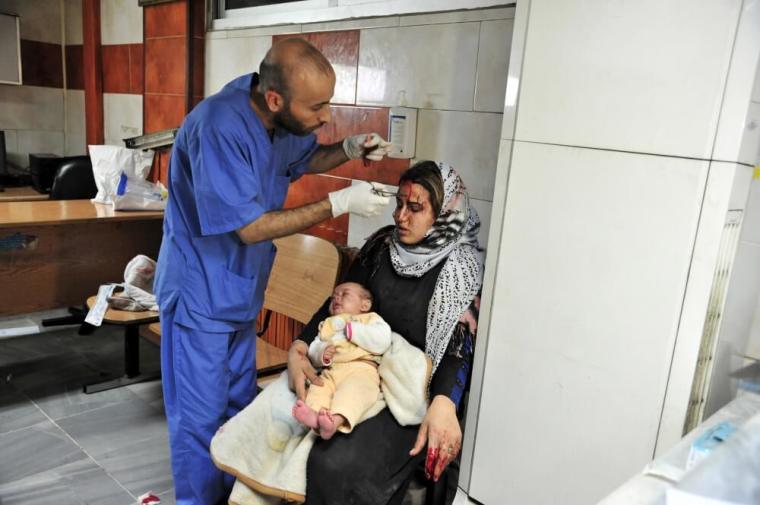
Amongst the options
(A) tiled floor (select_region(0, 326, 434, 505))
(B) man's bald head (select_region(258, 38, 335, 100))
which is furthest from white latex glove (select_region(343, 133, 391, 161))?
(A) tiled floor (select_region(0, 326, 434, 505))

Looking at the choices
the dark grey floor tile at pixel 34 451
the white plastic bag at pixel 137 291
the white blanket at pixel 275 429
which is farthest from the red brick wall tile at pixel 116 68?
the white blanket at pixel 275 429

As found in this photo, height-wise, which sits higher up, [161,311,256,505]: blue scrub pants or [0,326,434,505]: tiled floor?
[161,311,256,505]: blue scrub pants

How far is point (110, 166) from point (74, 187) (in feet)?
1.64

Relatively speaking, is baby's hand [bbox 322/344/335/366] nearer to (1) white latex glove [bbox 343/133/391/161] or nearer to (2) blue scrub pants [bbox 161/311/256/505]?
(2) blue scrub pants [bbox 161/311/256/505]

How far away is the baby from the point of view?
1472 mm

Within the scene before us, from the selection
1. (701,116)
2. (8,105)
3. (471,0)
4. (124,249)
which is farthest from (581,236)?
(8,105)

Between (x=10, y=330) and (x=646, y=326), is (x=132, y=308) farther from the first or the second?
(x=646, y=326)

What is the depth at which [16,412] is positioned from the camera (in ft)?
8.59

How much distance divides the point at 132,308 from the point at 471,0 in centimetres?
186

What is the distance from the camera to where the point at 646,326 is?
1.33 m

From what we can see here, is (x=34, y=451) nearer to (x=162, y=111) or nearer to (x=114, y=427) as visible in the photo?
(x=114, y=427)

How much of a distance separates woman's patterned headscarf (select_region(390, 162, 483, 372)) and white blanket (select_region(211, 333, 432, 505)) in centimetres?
9

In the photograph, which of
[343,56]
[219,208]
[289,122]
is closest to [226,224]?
[219,208]

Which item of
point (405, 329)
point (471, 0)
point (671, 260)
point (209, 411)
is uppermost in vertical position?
point (471, 0)
